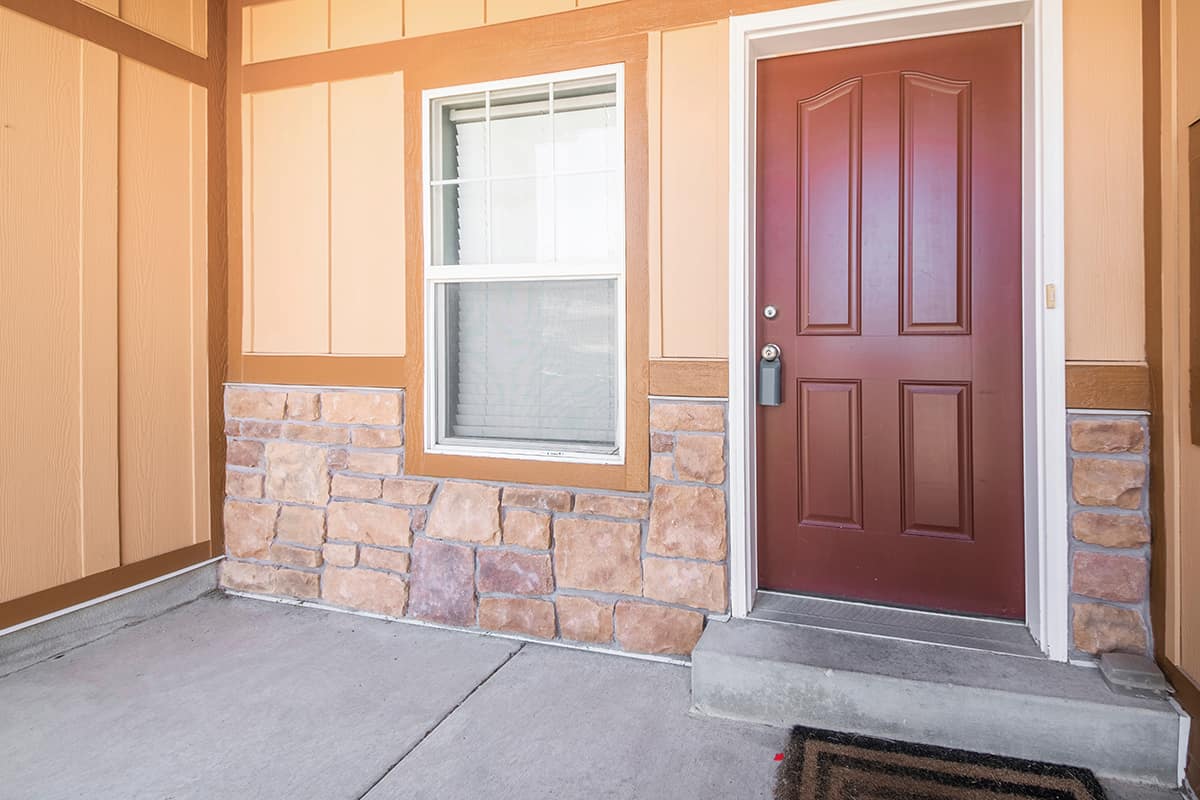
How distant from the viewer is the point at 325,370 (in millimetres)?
2947

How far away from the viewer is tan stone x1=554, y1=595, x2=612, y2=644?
2488 millimetres

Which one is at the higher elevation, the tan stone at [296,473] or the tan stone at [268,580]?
the tan stone at [296,473]

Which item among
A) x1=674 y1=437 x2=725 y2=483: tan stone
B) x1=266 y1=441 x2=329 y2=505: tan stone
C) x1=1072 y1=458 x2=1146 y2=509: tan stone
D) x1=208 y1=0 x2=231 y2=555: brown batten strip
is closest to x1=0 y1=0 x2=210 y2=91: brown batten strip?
x1=208 y1=0 x2=231 y2=555: brown batten strip

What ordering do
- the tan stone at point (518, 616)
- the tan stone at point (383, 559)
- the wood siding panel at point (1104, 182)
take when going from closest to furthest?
the wood siding panel at point (1104, 182), the tan stone at point (518, 616), the tan stone at point (383, 559)

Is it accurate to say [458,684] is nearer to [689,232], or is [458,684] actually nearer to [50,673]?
[50,673]

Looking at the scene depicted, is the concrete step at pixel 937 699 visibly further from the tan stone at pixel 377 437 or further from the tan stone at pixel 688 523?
the tan stone at pixel 377 437

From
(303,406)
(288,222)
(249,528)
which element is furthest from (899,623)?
(288,222)

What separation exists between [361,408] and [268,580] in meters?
0.94

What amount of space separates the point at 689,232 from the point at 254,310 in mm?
2060

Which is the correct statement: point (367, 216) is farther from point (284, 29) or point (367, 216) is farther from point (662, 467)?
point (662, 467)

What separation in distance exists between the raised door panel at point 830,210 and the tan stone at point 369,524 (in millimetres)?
1780

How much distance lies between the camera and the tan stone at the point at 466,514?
8.68ft

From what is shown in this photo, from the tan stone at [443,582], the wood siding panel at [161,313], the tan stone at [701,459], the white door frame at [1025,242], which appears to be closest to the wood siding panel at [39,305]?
the wood siding panel at [161,313]

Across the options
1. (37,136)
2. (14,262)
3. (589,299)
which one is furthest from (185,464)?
(589,299)
